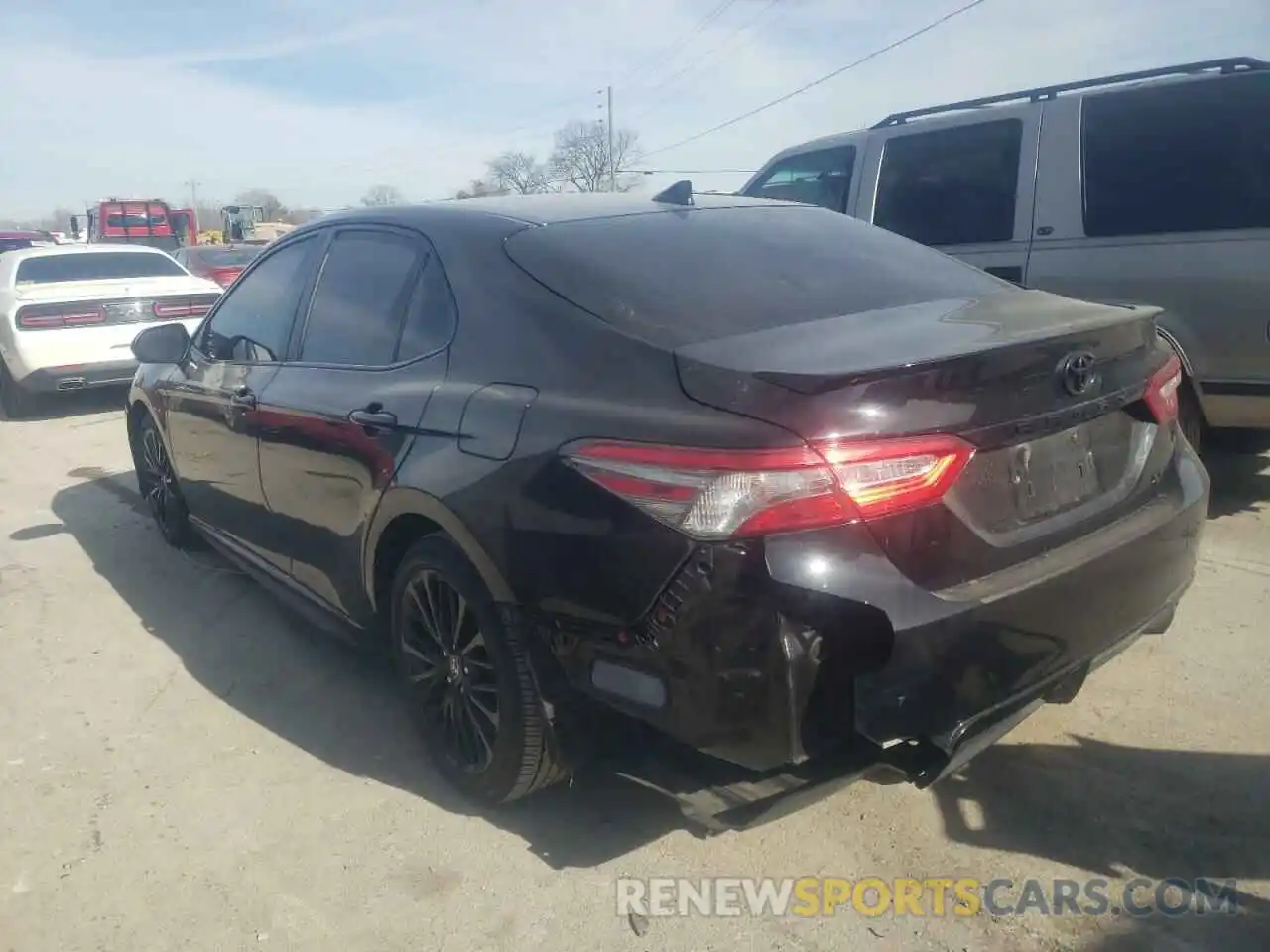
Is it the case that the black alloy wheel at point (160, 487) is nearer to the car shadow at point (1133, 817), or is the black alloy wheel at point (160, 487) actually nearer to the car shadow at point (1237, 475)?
the car shadow at point (1133, 817)

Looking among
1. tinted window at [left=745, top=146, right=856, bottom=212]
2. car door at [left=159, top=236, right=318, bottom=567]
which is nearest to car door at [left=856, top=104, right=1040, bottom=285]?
tinted window at [left=745, top=146, right=856, bottom=212]

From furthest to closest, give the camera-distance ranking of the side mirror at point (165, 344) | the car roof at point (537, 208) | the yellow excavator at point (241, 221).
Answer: the yellow excavator at point (241, 221), the side mirror at point (165, 344), the car roof at point (537, 208)

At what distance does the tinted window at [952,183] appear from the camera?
5277mm

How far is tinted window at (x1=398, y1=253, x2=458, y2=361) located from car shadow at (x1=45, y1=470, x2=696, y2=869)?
125 cm

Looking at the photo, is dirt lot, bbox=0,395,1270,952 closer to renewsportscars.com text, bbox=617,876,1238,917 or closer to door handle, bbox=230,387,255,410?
renewsportscars.com text, bbox=617,876,1238,917

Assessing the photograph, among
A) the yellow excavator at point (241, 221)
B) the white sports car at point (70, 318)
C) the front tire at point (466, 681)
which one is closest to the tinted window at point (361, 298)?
the front tire at point (466, 681)

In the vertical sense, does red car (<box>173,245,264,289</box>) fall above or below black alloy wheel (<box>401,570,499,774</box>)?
above

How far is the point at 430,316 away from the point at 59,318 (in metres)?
7.91

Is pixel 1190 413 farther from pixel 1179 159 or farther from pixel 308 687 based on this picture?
pixel 308 687

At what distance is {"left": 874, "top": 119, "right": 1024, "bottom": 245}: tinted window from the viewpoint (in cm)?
528

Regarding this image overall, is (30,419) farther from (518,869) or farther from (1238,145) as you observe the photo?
(1238,145)

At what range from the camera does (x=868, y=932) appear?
2.40 meters

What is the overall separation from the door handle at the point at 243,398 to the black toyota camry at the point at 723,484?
1.54ft

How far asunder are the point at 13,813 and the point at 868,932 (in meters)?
2.47
